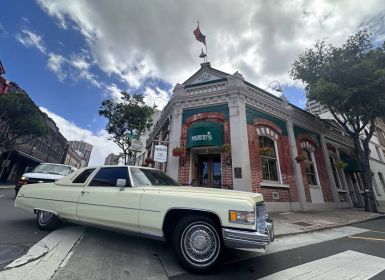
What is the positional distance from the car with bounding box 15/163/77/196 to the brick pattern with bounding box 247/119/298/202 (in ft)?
28.9

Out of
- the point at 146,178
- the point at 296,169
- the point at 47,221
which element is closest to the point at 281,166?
the point at 296,169

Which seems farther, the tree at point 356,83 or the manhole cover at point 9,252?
the tree at point 356,83

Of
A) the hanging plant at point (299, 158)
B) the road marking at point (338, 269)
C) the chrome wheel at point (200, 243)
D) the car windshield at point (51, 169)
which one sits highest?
the hanging plant at point (299, 158)

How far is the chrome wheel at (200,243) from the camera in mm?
2997

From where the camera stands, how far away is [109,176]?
421 cm

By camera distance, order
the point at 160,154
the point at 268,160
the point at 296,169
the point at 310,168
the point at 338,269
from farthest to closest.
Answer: the point at 310,168 → the point at 296,169 → the point at 268,160 → the point at 160,154 → the point at 338,269

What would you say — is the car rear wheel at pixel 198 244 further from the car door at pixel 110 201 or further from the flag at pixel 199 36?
the flag at pixel 199 36

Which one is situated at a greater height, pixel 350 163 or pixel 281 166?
pixel 350 163

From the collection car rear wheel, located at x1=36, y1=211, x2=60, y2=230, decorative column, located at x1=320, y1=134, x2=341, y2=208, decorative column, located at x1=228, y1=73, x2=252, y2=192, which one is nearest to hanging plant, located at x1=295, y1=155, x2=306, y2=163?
decorative column, located at x1=228, y1=73, x2=252, y2=192

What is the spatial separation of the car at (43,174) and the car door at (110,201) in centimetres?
565

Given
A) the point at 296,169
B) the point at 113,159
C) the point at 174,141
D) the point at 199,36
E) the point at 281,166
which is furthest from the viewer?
the point at 113,159

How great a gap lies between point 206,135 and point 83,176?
605 centimetres

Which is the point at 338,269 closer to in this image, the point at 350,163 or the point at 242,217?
the point at 242,217

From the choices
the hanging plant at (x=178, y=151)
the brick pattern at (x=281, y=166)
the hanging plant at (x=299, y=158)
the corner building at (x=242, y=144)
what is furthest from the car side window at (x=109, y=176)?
the hanging plant at (x=299, y=158)
